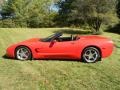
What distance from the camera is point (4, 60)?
10.7 metres

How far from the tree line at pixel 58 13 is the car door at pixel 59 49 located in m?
18.2

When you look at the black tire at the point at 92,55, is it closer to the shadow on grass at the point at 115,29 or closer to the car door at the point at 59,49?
the car door at the point at 59,49

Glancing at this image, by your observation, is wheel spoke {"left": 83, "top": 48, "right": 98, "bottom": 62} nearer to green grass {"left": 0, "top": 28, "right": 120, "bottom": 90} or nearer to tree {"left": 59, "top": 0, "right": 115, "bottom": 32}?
green grass {"left": 0, "top": 28, "right": 120, "bottom": 90}

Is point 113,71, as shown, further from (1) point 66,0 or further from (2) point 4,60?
(1) point 66,0

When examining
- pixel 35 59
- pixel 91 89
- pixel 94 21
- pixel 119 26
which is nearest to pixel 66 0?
pixel 119 26

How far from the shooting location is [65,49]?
10578mm

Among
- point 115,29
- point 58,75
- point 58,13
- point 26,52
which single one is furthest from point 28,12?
point 58,75

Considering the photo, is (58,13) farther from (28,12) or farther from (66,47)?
(66,47)

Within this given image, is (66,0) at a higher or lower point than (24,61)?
higher

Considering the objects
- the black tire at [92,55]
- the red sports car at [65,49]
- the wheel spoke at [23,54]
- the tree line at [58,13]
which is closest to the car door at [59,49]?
the red sports car at [65,49]

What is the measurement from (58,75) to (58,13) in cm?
4186

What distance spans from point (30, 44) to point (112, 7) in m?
20.1

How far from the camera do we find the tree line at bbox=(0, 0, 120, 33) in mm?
28875

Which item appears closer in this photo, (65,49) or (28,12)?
(65,49)
